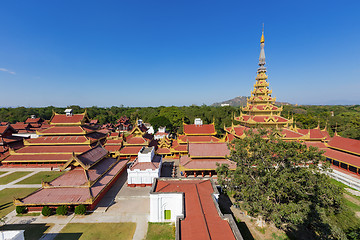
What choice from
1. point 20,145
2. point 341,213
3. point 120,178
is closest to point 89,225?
point 120,178

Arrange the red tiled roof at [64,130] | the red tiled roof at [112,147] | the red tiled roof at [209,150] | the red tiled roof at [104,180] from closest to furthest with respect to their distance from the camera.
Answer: the red tiled roof at [104,180] < the red tiled roof at [209,150] < the red tiled roof at [64,130] < the red tiled roof at [112,147]

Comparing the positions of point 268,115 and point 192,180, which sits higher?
point 268,115

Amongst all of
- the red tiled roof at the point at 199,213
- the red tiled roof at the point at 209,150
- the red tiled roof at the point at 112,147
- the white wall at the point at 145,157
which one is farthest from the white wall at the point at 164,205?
the red tiled roof at the point at 112,147

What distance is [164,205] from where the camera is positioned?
1373cm

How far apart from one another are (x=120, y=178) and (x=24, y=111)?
10841 centimetres

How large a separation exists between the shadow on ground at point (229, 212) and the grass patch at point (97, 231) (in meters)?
8.84

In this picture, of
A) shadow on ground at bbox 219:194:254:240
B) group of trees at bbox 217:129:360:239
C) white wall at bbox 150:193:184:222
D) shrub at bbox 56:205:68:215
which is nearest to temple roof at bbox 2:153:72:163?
shrub at bbox 56:205:68:215

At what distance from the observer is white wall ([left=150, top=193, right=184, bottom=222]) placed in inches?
529

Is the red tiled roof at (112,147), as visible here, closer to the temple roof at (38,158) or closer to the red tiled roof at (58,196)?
the temple roof at (38,158)

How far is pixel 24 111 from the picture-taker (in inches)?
3615

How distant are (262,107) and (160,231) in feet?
75.5

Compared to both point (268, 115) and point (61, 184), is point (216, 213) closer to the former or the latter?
point (61, 184)

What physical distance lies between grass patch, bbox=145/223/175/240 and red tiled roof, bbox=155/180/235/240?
268cm

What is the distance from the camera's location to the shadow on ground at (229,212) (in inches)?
501
